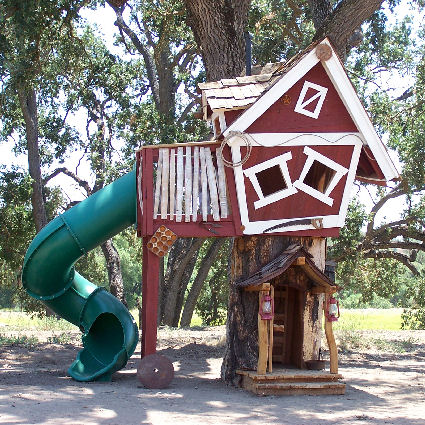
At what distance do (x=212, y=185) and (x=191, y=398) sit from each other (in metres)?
2.90

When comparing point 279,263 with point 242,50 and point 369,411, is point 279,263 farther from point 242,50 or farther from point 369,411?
point 242,50

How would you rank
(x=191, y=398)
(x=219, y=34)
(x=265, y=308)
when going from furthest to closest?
(x=219, y=34) → (x=265, y=308) → (x=191, y=398)

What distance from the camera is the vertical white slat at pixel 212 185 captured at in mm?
9992

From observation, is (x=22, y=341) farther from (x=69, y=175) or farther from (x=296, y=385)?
(x=69, y=175)

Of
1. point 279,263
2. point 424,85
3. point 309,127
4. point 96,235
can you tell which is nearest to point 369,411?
point 279,263

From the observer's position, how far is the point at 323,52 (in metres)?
9.96

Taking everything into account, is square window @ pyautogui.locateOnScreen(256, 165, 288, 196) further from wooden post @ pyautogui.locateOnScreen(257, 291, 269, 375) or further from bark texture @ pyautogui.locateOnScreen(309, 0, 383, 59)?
bark texture @ pyautogui.locateOnScreen(309, 0, 383, 59)

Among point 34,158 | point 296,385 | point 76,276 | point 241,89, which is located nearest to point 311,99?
point 241,89

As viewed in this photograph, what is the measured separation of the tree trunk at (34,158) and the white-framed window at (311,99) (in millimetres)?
12289

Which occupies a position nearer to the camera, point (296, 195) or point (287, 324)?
point (296, 195)

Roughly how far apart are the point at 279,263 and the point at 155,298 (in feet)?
5.67

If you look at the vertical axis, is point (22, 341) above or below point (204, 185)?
below

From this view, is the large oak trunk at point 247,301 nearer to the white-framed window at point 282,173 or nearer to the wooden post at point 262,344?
the white-framed window at point 282,173

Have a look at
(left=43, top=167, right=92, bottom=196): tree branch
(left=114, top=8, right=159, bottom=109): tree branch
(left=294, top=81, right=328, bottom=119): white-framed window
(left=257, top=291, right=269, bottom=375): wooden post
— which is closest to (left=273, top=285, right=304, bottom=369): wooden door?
(left=257, top=291, right=269, bottom=375): wooden post
